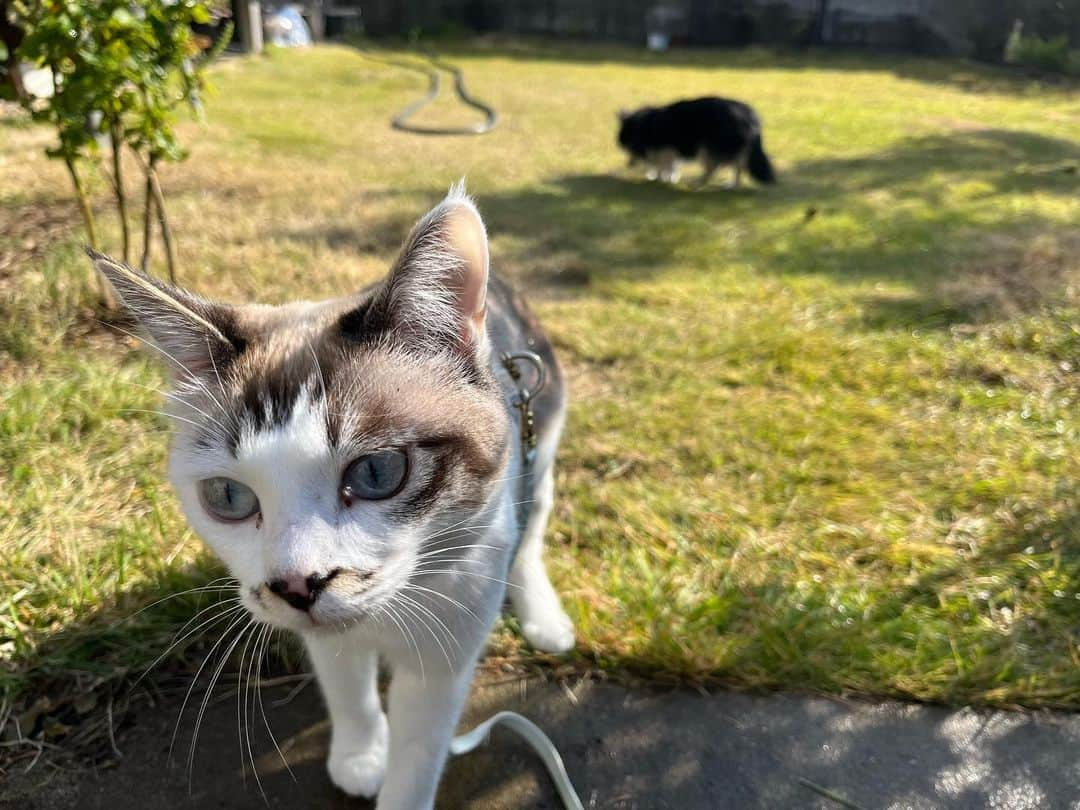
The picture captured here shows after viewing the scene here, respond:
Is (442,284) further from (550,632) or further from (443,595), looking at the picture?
(550,632)

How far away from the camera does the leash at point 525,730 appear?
1.56m

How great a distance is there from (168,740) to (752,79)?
13616 mm

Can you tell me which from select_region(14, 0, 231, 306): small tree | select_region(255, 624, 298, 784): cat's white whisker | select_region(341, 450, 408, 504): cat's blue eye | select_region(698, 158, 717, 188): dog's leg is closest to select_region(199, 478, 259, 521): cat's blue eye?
select_region(341, 450, 408, 504): cat's blue eye

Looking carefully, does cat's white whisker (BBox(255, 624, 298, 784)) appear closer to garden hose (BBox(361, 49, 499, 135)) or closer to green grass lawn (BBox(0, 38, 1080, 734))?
green grass lawn (BBox(0, 38, 1080, 734))

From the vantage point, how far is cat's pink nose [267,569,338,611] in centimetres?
111

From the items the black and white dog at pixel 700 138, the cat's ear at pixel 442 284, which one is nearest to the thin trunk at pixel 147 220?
the cat's ear at pixel 442 284

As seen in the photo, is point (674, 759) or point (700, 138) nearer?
point (674, 759)

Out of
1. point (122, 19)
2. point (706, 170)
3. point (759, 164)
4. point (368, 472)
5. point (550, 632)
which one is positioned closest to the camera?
point (368, 472)

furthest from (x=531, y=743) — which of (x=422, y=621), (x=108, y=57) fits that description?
(x=108, y=57)

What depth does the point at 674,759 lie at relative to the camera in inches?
64.2

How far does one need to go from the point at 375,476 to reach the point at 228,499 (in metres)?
0.25

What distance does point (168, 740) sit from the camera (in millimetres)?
1626

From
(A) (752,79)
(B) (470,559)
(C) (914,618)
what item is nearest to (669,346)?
(C) (914,618)

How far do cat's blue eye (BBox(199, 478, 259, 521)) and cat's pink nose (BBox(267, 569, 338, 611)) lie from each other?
161mm
